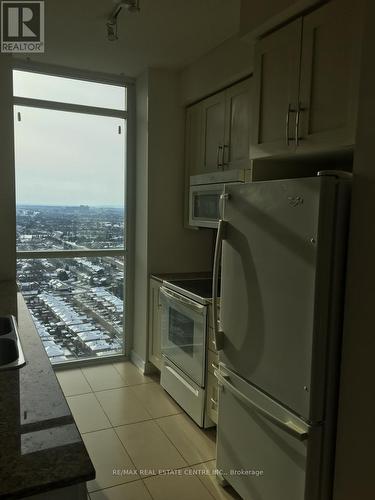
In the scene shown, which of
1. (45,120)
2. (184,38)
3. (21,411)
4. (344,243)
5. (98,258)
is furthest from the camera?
(98,258)

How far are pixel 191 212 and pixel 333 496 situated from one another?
85.7 inches

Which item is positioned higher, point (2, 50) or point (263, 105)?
point (2, 50)

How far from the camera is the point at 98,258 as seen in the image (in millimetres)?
3807

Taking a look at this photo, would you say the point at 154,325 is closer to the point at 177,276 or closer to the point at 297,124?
the point at 177,276

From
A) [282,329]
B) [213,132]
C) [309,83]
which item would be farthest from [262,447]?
[213,132]

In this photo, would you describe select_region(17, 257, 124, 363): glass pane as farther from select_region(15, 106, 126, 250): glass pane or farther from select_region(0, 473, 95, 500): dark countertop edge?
select_region(0, 473, 95, 500): dark countertop edge

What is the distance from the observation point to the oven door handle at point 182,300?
2658 millimetres

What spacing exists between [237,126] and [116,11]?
103cm

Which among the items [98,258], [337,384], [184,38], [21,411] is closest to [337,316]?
[337,384]

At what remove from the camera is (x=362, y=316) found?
4.71 ft

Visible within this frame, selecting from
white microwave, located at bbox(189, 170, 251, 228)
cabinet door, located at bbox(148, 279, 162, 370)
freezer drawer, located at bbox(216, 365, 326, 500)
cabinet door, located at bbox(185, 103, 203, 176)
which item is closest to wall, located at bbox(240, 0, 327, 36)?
white microwave, located at bbox(189, 170, 251, 228)

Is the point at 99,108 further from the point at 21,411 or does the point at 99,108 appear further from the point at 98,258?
the point at 21,411

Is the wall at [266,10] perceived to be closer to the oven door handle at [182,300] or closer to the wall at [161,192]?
the wall at [161,192]

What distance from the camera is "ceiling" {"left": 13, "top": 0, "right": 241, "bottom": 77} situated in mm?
2312
